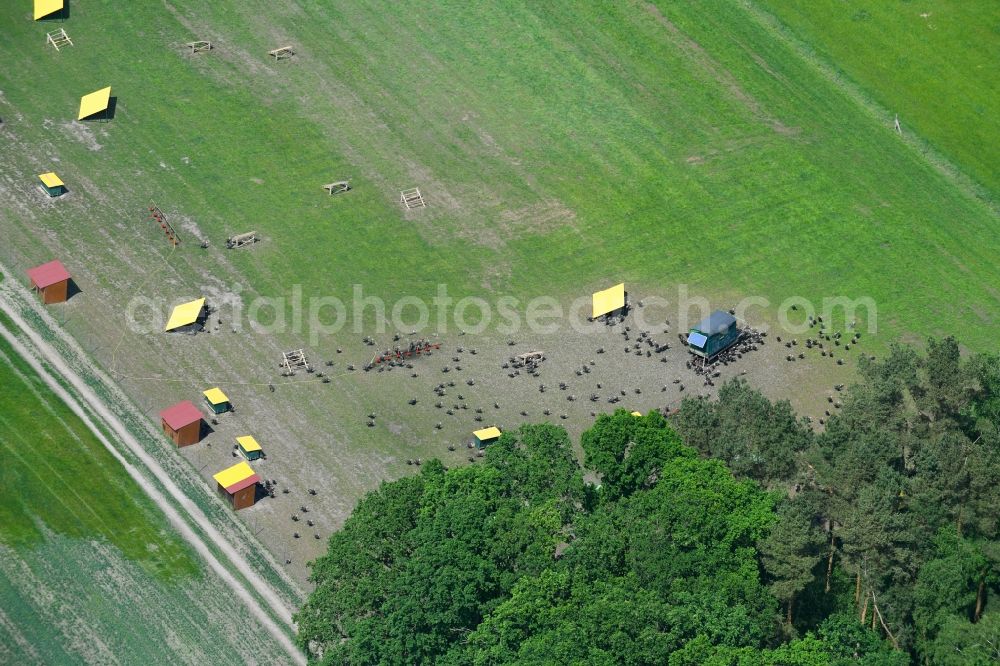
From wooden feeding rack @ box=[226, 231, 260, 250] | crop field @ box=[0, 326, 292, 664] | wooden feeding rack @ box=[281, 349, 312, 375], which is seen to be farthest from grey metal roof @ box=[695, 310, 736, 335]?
crop field @ box=[0, 326, 292, 664]

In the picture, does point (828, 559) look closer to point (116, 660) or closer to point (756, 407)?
point (756, 407)

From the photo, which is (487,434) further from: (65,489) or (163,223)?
(163,223)

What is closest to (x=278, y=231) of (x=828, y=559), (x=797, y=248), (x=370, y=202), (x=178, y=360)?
(x=370, y=202)

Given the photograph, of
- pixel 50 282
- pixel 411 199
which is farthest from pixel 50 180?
pixel 411 199

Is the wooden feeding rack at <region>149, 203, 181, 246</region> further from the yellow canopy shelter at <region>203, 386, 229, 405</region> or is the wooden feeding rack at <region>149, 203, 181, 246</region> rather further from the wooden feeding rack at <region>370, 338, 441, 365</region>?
the wooden feeding rack at <region>370, 338, 441, 365</region>

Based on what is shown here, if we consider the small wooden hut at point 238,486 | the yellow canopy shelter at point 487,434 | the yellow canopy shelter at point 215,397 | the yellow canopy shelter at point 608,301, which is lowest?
the small wooden hut at point 238,486

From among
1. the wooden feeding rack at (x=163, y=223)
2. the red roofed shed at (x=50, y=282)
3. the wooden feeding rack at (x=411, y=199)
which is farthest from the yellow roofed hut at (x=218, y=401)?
the wooden feeding rack at (x=411, y=199)

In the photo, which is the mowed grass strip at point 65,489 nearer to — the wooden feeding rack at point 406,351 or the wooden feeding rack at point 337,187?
the wooden feeding rack at point 406,351

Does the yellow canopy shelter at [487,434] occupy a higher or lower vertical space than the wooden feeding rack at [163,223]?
lower
